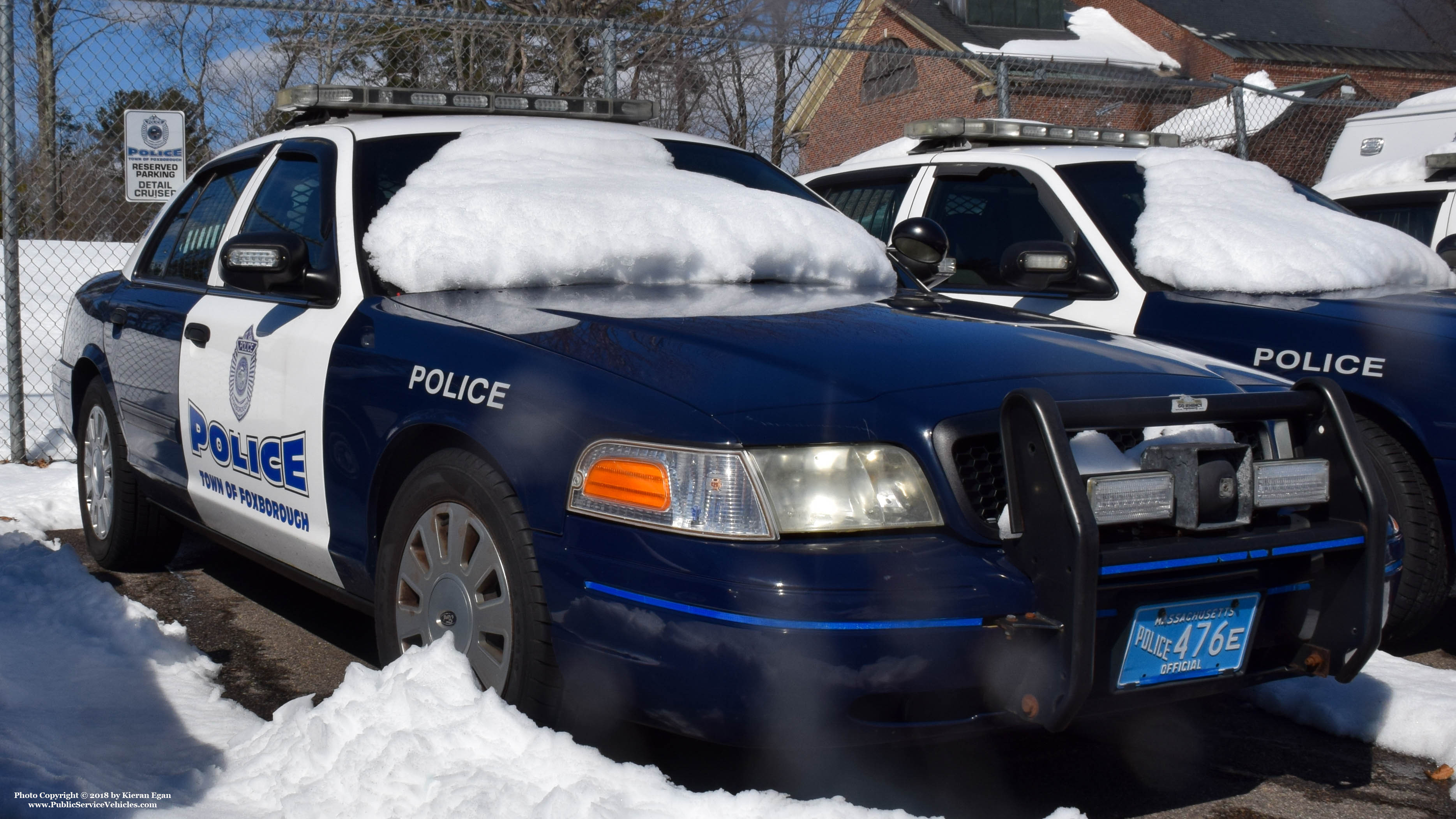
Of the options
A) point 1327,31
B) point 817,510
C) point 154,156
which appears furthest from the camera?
point 1327,31

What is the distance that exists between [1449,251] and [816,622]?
4.27 metres

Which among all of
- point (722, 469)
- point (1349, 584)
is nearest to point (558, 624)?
point (722, 469)

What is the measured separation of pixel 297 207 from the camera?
385 cm

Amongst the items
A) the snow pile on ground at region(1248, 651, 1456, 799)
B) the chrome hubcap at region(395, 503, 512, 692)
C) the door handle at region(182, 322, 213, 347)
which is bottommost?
the snow pile on ground at region(1248, 651, 1456, 799)

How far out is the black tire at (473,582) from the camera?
101 inches

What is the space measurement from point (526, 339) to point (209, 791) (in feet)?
3.62

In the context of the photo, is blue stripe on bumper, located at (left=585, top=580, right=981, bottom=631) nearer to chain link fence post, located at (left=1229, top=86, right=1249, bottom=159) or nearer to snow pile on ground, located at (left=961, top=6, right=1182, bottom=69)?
chain link fence post, located at (left=1229, top=86, right=1249, bottom=159)

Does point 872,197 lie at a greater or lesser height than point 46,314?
greater

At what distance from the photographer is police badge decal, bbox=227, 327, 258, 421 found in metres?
3.61

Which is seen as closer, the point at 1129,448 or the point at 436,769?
the point at 436,769

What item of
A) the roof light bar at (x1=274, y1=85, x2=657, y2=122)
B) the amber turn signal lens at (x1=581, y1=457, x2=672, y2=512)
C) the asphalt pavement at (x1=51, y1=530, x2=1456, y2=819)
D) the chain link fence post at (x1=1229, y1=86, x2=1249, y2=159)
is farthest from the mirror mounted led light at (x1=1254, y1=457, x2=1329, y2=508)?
the chain link fence post at (x1=1229, y1=86, x2=1249, y2=159)

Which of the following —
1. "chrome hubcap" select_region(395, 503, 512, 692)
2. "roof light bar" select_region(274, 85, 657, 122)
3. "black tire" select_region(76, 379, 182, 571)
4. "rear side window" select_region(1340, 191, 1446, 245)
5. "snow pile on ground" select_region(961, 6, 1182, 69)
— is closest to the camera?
"chrome hubcap" select_region(395, 503, 512, 692)

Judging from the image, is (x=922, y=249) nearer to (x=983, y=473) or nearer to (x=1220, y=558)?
(x=983, y=473)

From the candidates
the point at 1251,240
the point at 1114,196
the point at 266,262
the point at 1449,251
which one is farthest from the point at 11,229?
the point at 1449,251
